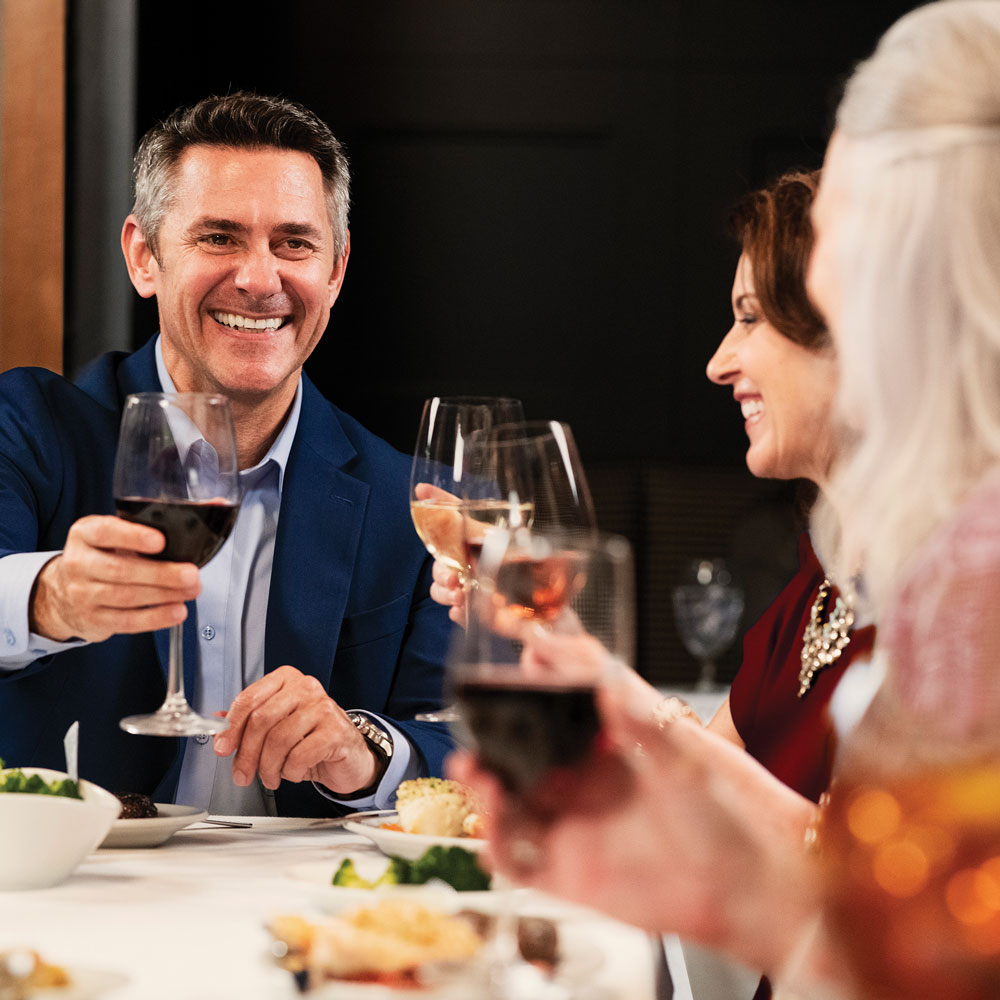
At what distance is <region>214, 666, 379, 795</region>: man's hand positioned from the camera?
1.44 meters

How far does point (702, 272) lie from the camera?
4.41 metres

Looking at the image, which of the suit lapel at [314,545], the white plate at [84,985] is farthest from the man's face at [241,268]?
the white plate at [84,985]

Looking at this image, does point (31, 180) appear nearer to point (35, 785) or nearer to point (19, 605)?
point (19, 605)

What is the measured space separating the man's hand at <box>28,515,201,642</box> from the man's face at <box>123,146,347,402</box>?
0.83 metres

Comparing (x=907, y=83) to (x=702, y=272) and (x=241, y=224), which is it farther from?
(x=702, y=272)

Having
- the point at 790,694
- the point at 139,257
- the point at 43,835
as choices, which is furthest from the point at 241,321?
the point at 43,835

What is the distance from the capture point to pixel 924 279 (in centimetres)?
84

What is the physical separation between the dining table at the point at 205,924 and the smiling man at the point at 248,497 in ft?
1.10

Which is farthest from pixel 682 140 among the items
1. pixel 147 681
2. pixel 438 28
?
pixel 147 681

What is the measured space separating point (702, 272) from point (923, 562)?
387cm

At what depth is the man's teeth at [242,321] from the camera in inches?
82.1

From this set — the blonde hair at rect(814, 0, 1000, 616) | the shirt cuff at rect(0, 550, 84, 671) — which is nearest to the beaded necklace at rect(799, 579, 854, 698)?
the blonde hair at rect(814, 0, 1000, 616)

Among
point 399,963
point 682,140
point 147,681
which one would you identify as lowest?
point 147,681

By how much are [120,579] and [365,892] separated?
1.30ft
